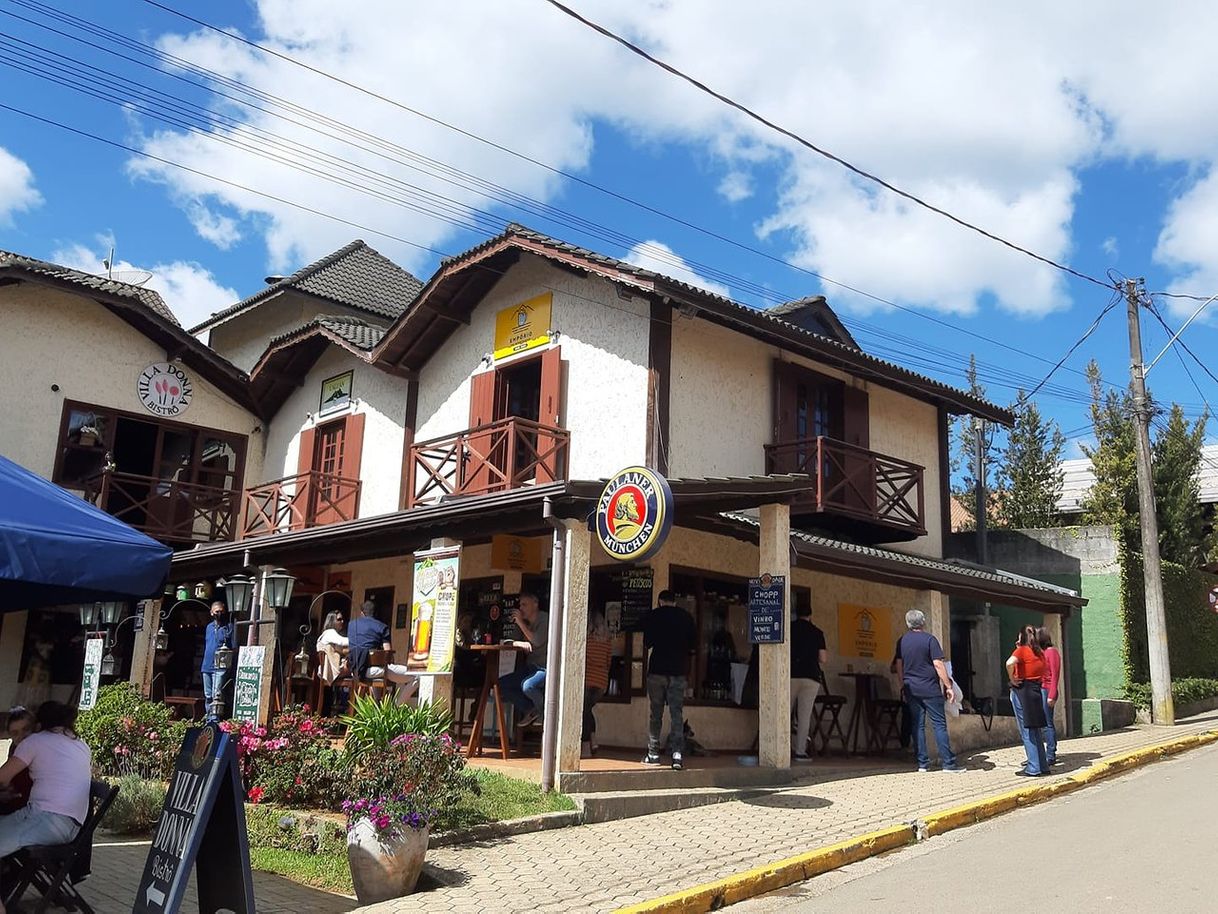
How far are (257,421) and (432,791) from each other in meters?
14.7

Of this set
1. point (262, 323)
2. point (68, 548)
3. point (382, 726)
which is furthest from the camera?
point (262, 323)

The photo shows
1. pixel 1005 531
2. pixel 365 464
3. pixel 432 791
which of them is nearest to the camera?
pixel 432 791

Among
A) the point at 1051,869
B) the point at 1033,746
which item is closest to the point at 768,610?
the point at 1033,746

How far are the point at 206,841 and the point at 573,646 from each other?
13.6 feet

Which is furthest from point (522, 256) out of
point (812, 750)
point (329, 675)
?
point (812, 750)

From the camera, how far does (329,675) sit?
12055 millimetres

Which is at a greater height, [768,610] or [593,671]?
[768,610]

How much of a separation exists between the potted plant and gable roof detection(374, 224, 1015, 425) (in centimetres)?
697

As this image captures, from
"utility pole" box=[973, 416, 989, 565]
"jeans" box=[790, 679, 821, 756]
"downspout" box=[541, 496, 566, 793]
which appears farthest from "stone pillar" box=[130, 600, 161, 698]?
"utility pole" box=[973, 416, 989, 565]

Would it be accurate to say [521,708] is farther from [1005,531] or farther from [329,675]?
[1005,531]

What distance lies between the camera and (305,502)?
18.1m

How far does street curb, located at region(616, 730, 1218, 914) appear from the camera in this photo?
21.1 feet

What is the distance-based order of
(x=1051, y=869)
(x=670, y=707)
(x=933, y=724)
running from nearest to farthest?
1. (x=1051, y=869)
2. (x=670, y=707)
3. (x=933, y=724)

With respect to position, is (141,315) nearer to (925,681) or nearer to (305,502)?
(305,502)
